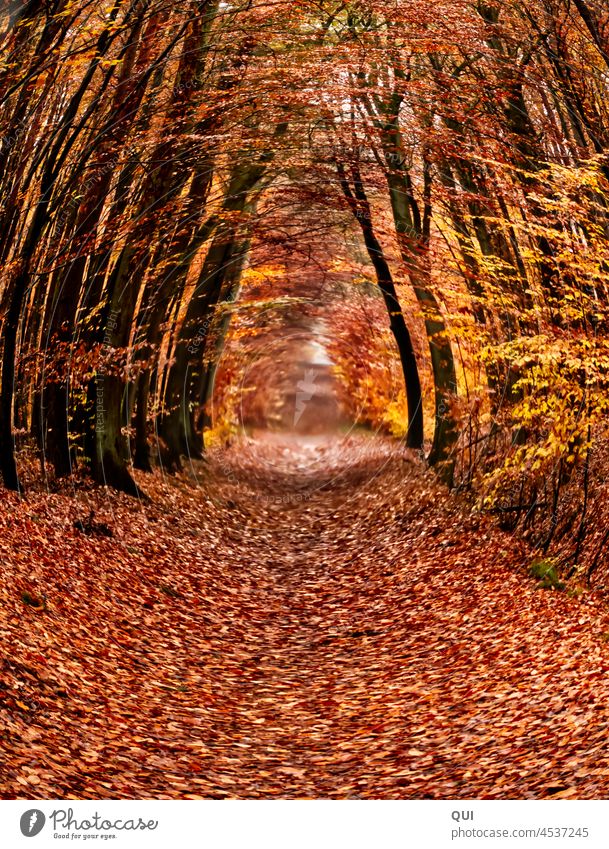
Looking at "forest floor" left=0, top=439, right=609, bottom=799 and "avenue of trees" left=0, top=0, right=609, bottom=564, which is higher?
"avenue of trees" left=0, top=0, right=609, bottom=564

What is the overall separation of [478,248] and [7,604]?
902 centimetres

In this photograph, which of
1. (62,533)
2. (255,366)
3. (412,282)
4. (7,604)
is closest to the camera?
(7,604)

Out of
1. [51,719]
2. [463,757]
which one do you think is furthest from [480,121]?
[51,719]

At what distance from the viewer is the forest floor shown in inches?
280

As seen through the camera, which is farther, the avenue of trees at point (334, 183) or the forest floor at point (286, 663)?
the avenue of trees at point (334, 183)

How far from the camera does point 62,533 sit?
12.8 metres

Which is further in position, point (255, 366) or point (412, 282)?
point (255, 366)

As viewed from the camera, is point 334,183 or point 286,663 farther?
point 334,183

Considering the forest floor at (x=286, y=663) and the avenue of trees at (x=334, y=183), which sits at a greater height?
the avenue of trees at (x=334, y=183)

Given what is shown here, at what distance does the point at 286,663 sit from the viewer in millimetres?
10594

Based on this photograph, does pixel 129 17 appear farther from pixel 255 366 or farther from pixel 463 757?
pixel 255 366

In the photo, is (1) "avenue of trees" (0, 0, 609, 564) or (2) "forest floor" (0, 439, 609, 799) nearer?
(2) "forest floor" (0, 439, 609, 799)

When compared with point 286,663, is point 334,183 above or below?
above

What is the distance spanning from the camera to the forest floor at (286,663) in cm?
711
